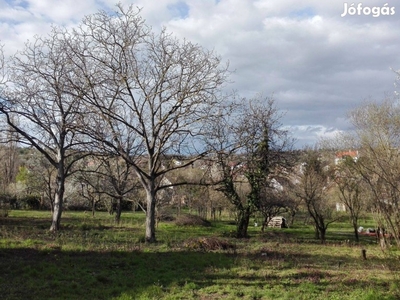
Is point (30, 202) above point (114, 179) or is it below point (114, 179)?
below

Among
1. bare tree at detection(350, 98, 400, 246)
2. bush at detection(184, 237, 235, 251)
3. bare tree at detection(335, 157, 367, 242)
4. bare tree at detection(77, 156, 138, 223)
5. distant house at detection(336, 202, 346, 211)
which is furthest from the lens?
distant house at detection(336, 202, 346, 211)

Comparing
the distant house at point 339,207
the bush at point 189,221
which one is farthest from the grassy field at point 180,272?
the bush at point 189,221

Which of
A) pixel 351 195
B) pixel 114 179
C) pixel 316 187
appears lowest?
pixel 351 195

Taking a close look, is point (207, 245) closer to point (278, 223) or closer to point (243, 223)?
point (243, 223)

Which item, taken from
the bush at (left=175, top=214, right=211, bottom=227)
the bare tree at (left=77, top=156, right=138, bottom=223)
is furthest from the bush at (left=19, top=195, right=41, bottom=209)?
the bush at (left=175, top=214, right=211, bottom=227)

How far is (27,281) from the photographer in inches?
376

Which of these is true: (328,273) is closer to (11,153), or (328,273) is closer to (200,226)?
(200,226)

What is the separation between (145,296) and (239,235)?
16.6 metres

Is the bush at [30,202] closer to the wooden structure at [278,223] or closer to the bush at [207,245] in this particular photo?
the wooden structure at [278,223]

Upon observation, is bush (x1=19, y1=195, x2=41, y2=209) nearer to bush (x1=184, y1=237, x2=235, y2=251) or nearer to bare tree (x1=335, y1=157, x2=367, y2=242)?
bare tree (x1=335, y1=157, x2=367, y2=242)

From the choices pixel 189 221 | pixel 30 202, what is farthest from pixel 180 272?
pixel 30 202

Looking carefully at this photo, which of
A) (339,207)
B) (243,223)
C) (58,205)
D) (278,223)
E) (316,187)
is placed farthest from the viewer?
(278,223)

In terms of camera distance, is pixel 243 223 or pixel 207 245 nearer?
pixel 207 245

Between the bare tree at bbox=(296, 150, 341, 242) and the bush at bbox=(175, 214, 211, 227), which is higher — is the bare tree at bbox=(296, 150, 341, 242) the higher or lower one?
the higher one
